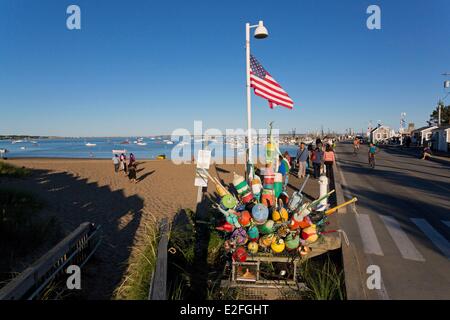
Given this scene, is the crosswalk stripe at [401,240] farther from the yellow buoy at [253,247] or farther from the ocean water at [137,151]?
the ocean water at [137,151]

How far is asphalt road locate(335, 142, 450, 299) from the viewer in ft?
15.0

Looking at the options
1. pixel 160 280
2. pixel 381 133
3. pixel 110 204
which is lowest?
pixel 110 204

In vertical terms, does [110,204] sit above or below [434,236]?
below

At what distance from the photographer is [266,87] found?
27.8 feet

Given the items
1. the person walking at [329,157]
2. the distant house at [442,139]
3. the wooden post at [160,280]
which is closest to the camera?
the wooden post at [160,280]

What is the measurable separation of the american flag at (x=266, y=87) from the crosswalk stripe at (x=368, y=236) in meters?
→ 3.85

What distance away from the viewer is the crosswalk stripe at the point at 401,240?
5736 mm

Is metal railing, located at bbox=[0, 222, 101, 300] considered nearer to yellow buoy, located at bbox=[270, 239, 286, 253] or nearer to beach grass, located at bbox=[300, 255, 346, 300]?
yellow buoy, located at bbox=[270, 239, 286, 253]

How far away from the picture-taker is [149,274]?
4.87 metres

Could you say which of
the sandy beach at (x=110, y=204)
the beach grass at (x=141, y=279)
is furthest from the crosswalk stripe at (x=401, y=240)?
the sandy beach at (x=110, y=204)

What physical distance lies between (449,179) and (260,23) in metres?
13.1

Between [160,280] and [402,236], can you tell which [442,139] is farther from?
[160,280]

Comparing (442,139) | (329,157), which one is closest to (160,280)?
(329,157)

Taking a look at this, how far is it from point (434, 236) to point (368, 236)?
151 centimetres
